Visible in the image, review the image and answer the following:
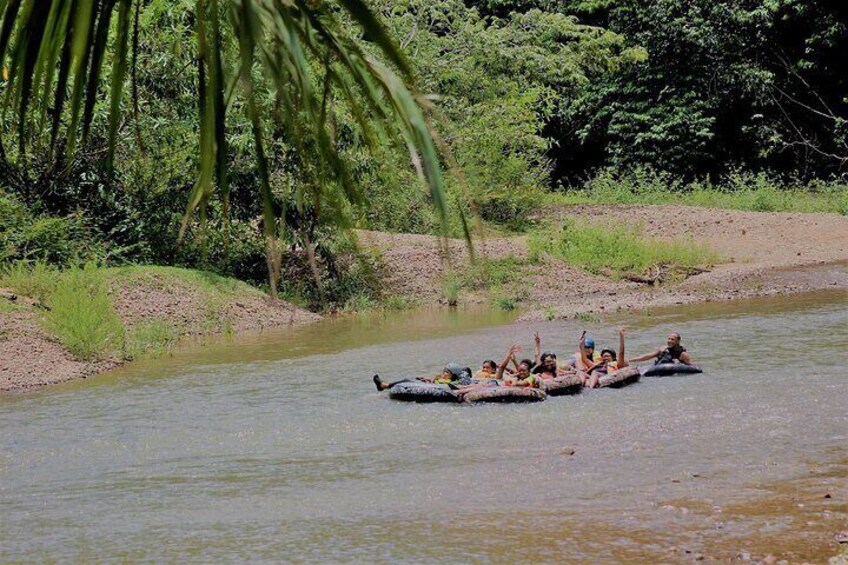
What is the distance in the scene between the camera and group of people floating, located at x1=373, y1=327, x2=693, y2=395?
1527cm

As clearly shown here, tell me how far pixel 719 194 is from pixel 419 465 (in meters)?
25.3

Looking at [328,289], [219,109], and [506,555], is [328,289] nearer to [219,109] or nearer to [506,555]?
[506,555]

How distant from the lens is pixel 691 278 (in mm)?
26891

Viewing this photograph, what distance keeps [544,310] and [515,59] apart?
13553 mm

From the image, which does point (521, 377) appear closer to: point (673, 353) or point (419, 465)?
point (673, 353)

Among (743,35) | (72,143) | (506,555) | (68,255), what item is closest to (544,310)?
(68,255)

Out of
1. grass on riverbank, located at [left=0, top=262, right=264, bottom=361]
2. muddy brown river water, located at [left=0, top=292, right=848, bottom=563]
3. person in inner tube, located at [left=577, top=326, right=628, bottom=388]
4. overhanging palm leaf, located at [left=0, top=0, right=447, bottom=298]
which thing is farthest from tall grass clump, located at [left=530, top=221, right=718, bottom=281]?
overhanging palm leaf, located at [left=0, top=0, right=447, bottom=298]

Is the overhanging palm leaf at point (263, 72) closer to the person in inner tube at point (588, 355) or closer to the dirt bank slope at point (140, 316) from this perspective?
the person in inner tube at point (588, 355)

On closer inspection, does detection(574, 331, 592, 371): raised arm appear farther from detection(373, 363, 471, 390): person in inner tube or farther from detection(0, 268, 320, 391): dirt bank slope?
detection(0, 268, 320, 391): dirt bank slope

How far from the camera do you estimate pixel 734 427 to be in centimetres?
1236

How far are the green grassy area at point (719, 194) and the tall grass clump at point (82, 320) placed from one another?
17.5 metres

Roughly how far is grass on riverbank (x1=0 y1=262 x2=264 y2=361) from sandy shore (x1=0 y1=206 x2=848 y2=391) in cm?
14

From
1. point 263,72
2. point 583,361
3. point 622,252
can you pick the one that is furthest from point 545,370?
point 263,72

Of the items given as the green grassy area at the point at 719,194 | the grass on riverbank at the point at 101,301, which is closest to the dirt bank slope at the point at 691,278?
the green grassy area at the point at 719,194
